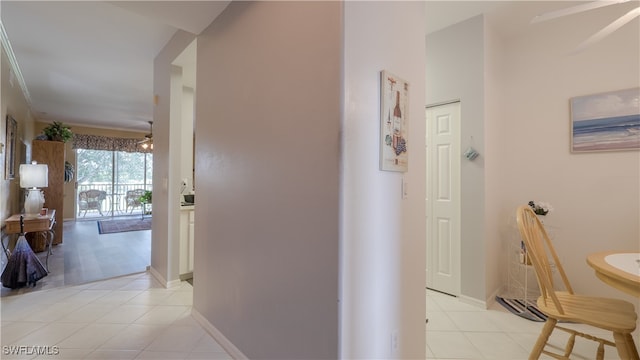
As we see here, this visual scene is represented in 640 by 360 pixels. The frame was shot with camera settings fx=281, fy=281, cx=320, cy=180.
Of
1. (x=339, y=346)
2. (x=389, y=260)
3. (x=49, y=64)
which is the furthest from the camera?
(x=49, y=64)

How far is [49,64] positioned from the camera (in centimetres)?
356

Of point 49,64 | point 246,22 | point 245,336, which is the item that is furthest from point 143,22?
point 245,336

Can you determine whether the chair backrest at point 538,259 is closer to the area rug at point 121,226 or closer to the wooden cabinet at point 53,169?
the wooden cabinet at point 53,169

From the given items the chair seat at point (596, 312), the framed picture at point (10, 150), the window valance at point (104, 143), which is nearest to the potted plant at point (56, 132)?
the framed picture at point (10, 150)

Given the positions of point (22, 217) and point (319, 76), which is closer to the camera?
point (319, 76)

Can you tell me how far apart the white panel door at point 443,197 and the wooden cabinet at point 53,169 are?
5.96 m

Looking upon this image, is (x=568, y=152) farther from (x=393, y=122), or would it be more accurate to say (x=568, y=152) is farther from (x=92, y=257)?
(x=92, y=257)

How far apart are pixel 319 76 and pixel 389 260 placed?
935 millimetres

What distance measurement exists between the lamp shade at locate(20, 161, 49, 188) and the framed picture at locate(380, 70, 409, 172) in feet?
13.8

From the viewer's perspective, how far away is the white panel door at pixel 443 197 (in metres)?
2.74

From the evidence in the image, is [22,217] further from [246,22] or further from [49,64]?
[246,22]

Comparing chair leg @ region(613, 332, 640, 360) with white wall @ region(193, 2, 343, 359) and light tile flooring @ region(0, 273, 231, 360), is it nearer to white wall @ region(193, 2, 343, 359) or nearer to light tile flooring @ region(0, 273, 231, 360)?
white wall @ region(193, 2, 343, 359)

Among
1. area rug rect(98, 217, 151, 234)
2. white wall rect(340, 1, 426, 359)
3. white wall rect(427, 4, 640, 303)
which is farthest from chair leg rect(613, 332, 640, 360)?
area rug rect(98, 217, 151, 234)

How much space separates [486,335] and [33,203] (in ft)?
16.4
